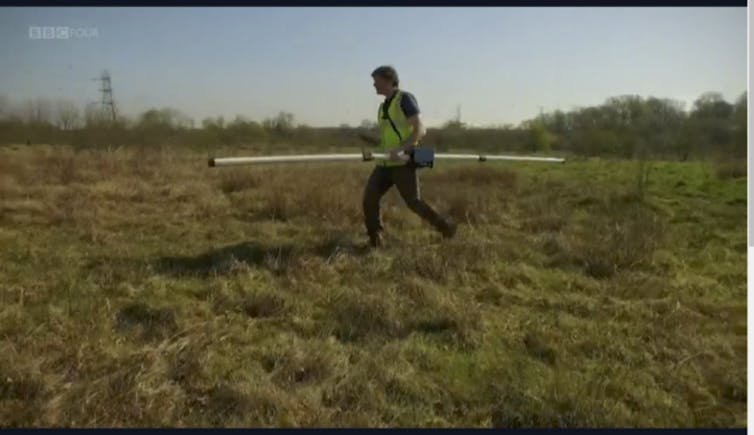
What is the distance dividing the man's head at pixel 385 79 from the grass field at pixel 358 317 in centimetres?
135

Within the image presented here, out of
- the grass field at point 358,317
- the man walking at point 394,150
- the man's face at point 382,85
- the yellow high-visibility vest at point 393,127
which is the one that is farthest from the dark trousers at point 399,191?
the man's face at point 382,85

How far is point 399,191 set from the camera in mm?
5234

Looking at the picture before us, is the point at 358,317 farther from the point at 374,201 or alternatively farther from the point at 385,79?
the point at 385,79

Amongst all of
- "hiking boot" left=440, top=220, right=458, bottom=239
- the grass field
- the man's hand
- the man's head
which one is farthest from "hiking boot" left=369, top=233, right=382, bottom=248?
the man's head

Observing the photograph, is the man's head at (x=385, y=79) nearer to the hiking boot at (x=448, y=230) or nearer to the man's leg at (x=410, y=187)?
the man's leg at (x=410, y=187)

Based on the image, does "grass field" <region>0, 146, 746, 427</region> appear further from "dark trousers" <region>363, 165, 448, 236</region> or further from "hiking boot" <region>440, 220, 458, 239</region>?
"dark trousers" <region>363, 165, 448, 236</region>

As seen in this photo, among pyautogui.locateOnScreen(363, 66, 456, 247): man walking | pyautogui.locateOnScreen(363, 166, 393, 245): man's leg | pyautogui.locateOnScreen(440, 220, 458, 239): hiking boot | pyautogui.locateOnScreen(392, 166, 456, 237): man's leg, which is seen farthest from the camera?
pyautogui.locateOnScreen(440, 220, 458, 239): hiking boot

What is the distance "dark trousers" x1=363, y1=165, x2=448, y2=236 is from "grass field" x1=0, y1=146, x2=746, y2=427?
0.22 m

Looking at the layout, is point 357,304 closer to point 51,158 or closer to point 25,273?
point 25,273

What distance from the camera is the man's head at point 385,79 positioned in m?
4.93

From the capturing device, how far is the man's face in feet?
16.3

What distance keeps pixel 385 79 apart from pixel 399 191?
0.97m

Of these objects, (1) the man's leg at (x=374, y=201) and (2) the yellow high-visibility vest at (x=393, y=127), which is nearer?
(2) the yellow high-visibility vest at (x=393, y=127)
